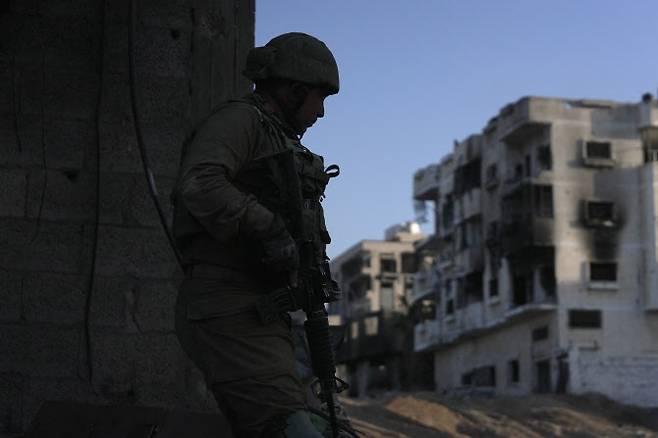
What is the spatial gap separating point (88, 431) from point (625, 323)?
41431 millimetres

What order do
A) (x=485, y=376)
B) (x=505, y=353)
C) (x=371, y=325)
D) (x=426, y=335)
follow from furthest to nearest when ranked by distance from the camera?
(x=371, y=325) → (x=426, y=335) → (x=485, y=376) → (x=505, y=353)

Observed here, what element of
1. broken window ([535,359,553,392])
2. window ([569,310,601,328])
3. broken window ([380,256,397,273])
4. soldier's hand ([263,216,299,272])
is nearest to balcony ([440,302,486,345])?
broken window ([535,359,553,392])

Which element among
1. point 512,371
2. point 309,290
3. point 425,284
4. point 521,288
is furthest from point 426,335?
point 309,290

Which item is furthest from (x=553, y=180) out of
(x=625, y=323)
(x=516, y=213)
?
(x=625, y=323)

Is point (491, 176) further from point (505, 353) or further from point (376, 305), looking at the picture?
point (376, 305)

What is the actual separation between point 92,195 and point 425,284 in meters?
54.5

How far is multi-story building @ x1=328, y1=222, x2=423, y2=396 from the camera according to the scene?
215 feet

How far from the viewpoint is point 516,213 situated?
47.4 m

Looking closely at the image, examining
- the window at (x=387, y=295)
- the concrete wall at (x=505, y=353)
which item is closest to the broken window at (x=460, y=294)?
the concrete wall at (x=505, y=353)

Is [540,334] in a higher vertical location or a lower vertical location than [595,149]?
lower

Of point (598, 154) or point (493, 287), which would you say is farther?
point (493, 287)

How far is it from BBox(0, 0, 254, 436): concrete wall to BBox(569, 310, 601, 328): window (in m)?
39.6

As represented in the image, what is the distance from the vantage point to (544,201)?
46.4 metres

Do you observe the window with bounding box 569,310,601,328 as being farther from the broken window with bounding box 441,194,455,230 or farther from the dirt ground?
the broken window with bounding box 441,194,455,230
